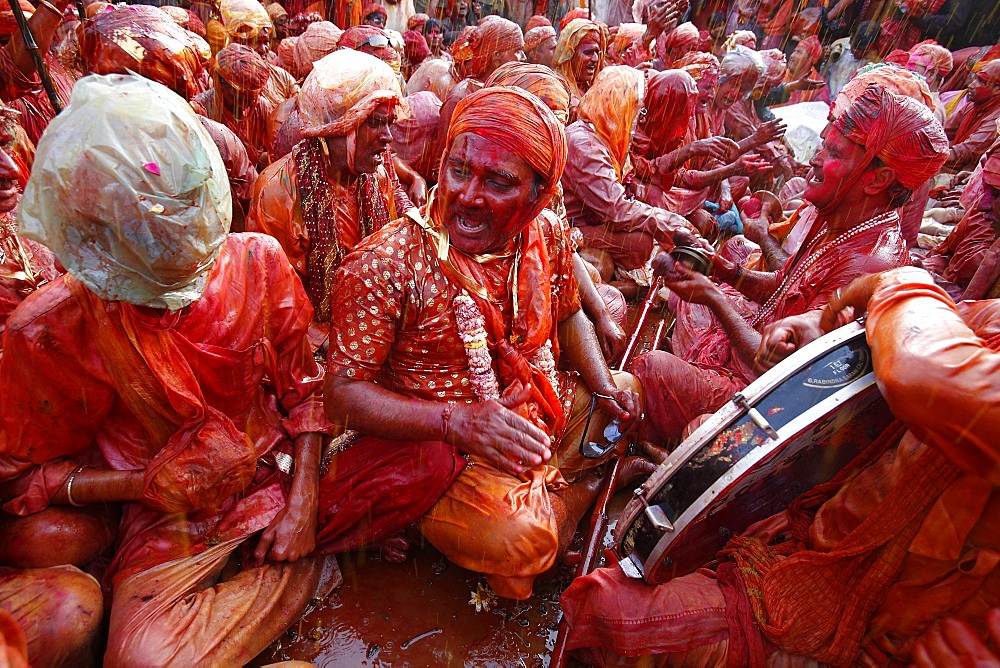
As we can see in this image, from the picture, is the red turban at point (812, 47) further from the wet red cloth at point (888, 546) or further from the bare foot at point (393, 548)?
the bare foot at point (393, 548)

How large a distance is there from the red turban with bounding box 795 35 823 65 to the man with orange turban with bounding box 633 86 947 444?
549 inches

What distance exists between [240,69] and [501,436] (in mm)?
5760

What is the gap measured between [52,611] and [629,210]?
4996 mm

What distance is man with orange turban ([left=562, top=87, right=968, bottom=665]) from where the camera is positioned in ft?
4.22

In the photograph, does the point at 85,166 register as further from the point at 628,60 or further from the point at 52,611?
the point at 628,60

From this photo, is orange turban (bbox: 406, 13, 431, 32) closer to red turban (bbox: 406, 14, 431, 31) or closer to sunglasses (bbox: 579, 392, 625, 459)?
red turban (bbox: 406, 14, 431, 31)

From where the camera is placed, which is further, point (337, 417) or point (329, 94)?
point (329, 94)

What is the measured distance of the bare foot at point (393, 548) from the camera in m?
2.80

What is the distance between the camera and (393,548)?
2.83 m

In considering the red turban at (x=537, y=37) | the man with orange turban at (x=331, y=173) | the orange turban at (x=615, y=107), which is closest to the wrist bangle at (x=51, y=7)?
the man with orange turban at (x=331, y=173)

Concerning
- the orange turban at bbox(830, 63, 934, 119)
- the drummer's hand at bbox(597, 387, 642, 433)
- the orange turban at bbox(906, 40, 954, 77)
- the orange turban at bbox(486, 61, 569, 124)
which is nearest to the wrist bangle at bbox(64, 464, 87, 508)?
the drummer's hand at bbox(597, 387, 642, 433)

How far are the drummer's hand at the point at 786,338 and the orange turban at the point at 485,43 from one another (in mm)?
5992

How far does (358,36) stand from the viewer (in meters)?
6.45

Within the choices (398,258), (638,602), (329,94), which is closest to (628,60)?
(329,94)
